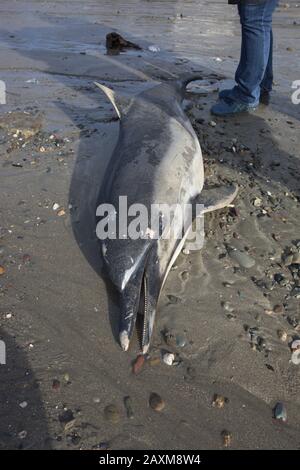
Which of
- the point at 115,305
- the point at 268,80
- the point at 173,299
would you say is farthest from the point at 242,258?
the point at 268,80

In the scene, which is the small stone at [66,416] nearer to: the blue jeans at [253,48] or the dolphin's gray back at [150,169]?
the dolphin's gray back at [150,169]

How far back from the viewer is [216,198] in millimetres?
3742

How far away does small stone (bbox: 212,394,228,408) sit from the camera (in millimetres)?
2475

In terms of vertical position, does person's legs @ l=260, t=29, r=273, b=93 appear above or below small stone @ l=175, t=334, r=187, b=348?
above

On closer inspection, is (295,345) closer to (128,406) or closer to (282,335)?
(282,335)

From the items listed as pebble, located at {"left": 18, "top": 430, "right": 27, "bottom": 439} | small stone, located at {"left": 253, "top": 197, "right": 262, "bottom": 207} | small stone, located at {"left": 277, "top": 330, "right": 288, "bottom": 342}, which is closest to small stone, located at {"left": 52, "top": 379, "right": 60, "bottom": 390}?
pebble, located at {"left": 18, "top": 430, "right": 27, "bottom": 439}

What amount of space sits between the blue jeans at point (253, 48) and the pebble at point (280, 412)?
13.7 feet

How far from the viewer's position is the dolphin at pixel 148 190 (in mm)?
2930

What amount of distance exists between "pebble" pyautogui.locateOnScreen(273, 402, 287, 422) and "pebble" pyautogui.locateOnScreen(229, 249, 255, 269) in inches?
45.3

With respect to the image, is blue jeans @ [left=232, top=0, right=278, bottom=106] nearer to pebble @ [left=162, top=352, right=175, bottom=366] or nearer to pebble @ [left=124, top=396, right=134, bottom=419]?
pebble @ [left=162, top=352, right=175, bottom=366]

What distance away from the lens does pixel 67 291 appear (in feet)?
10.4

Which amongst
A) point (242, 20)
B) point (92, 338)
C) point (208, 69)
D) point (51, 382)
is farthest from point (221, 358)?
point (208, 69)

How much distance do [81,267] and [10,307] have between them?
59 cm
